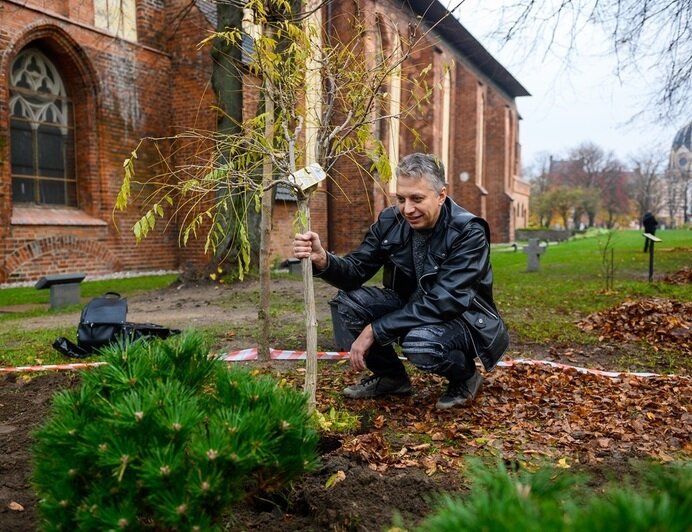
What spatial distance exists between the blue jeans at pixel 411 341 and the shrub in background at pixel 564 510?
2058 mm

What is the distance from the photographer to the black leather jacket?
3.19m

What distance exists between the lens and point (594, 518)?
897 mm

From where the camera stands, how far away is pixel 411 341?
3.20 m

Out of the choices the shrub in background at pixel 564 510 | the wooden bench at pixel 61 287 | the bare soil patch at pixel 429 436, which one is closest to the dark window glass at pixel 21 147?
the wooden bench at pixel 61 287

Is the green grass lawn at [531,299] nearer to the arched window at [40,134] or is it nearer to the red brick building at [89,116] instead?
the red brick building at [89,116]

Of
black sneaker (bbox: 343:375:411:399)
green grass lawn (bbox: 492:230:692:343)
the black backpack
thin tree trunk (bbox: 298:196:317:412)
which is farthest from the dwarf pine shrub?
green grass lawn (bbox: 492:230:692:343)

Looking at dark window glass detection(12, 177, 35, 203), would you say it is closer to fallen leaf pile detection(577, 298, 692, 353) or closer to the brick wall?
the brick wall

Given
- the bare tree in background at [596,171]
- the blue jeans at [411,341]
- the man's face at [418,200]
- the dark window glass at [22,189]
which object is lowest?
the blue jeans at [411,341]

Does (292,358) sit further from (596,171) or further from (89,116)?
(596,171)

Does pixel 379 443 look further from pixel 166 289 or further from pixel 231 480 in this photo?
pixel 166 289

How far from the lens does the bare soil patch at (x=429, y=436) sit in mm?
2197

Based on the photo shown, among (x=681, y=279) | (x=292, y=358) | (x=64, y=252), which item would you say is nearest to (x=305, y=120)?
(x=292, y=358)

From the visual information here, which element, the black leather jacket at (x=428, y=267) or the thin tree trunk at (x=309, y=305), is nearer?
the thin tree trunk at (x=309, y=305)

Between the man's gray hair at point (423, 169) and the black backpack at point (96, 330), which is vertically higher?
the man's gray hair at point (423, 169)
